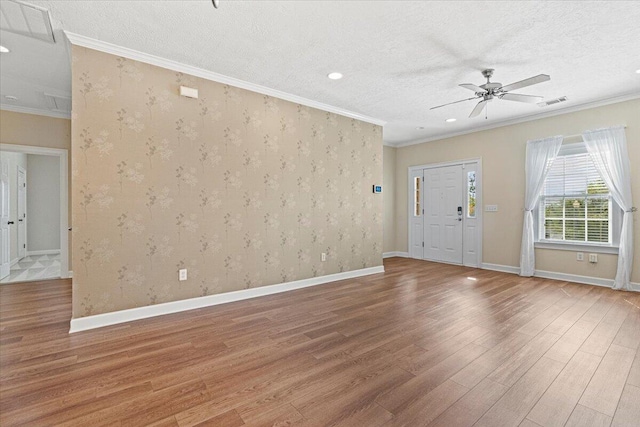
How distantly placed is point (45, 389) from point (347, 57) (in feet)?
12.4

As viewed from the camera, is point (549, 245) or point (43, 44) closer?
point (43, 44)

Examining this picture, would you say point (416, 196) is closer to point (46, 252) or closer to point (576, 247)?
point (576, 247)

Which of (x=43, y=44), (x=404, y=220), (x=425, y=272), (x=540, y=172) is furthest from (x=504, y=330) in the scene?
(x=43, y=44)

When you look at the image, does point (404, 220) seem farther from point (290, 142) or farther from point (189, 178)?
point (189, 178)

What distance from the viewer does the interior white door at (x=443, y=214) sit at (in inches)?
254

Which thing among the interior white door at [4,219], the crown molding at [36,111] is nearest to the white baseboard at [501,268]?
the crown molding at [36,111]

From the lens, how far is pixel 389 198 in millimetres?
7598

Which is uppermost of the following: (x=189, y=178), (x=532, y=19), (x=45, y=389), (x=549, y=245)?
(x=532, y=19)

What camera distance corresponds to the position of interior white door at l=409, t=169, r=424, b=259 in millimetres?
7223

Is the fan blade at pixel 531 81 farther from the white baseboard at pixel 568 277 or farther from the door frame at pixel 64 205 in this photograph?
the door frame at pixel 64 205

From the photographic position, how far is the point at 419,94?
170 inches

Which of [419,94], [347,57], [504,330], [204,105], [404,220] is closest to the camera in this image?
A: [504,330]

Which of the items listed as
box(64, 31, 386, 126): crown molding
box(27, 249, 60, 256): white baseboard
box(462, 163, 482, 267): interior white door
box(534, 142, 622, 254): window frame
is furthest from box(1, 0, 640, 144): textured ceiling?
box(27, 249, 60, 256): white baseboard

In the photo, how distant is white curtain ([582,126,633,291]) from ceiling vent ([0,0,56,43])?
22.7ft
